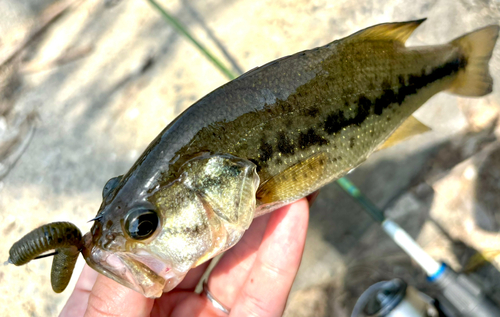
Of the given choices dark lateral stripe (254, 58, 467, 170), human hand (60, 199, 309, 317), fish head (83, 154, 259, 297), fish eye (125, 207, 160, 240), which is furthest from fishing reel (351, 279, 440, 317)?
fish eye (125, 207, 160, 240)

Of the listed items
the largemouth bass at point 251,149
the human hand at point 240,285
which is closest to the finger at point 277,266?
the human hand at point 240,285

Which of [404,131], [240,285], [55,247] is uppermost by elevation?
[55,247]

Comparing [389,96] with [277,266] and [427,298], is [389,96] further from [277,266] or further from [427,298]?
[427,298]

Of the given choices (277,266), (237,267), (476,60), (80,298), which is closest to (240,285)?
(237,267)

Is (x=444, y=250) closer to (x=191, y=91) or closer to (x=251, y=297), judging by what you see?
(x=251, y=297)

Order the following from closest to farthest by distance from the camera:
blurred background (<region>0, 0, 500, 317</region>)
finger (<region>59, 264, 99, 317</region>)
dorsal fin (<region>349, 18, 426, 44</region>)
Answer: dorsal fin (<region>349, 18, 426, 44</region>)
finger (<region>59, 264, 99, 317</region>)
blurred background (<region>0, 0, 500, 317</region>)

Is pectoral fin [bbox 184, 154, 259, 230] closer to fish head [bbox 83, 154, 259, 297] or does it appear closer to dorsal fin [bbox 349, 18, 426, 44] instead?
fish head [bbox 83, 154, 259, 297]

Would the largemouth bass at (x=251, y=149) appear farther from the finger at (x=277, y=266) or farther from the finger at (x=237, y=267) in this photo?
the finger at (x=237, y=267)
